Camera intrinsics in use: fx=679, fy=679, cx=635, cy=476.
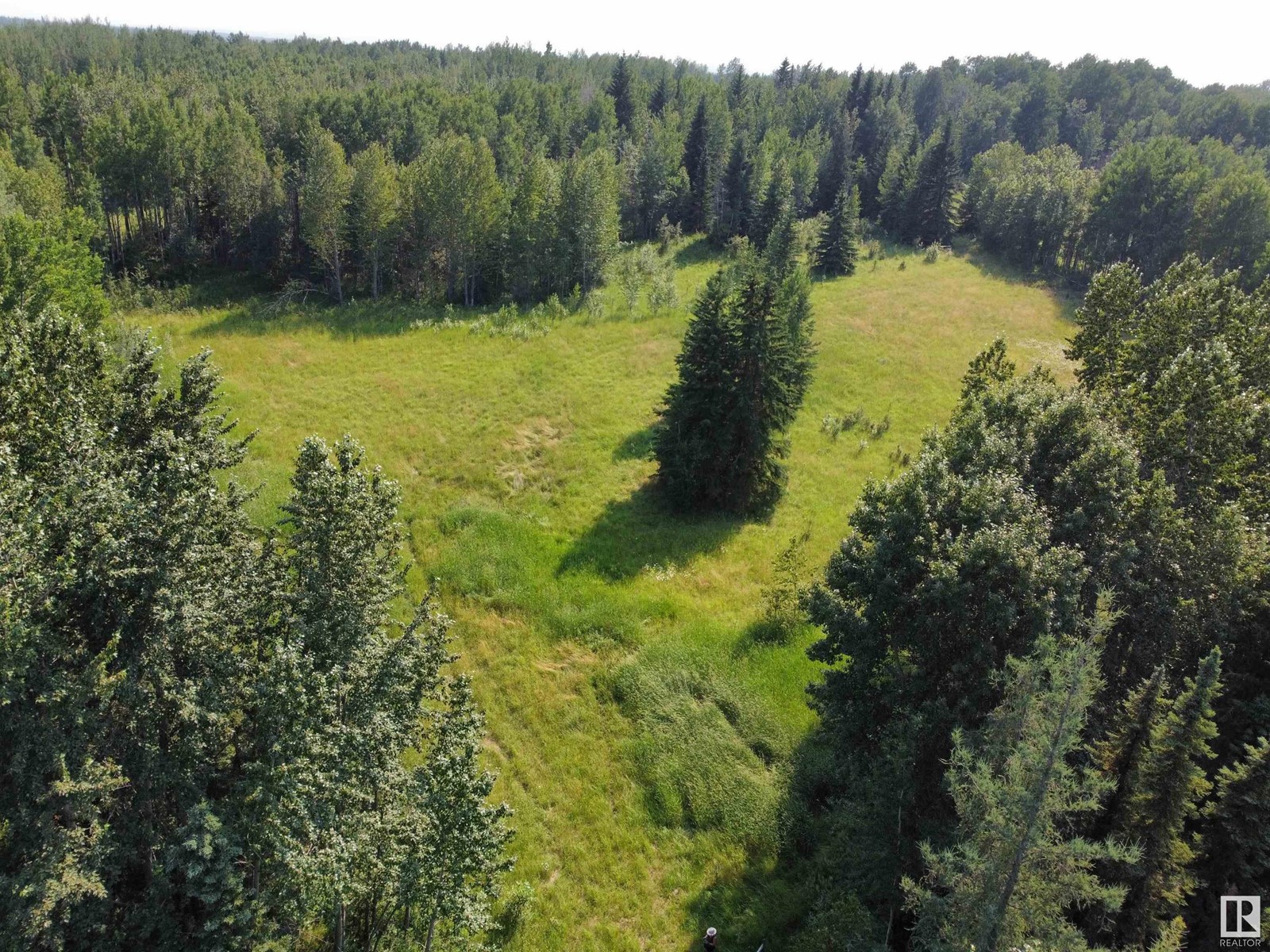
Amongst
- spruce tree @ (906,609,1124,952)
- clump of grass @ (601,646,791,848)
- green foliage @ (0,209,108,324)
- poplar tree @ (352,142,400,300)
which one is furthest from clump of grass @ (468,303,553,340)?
spruce tree @ (906,609,1124,952)

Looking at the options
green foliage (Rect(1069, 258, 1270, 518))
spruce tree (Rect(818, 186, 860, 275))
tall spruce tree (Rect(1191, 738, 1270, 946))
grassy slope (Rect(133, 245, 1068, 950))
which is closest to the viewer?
tall spruce tree (Rect(1191, 738, 1270, 946))

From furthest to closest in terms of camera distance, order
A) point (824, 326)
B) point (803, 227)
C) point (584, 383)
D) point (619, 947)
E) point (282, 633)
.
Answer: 1. point (803, 227)
2. point (824, 326)
3. point (584, 383)
4. point (619, 947)
5. point (282, 633)

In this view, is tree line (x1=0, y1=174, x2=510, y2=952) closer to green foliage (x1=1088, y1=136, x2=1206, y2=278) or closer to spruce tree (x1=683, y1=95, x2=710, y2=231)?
spruce tree (x1=683, y1=95, x2=710, y2=231)

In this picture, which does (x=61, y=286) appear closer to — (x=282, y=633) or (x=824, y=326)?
(x=282, y=633)

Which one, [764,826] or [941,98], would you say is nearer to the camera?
[764,826]

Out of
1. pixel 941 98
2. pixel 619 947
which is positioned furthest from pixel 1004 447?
pixel 941 98

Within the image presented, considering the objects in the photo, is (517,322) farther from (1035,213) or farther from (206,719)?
(1035,213)

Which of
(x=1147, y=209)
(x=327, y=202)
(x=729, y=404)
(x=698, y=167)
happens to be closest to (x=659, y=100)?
(x=698, y=167)
